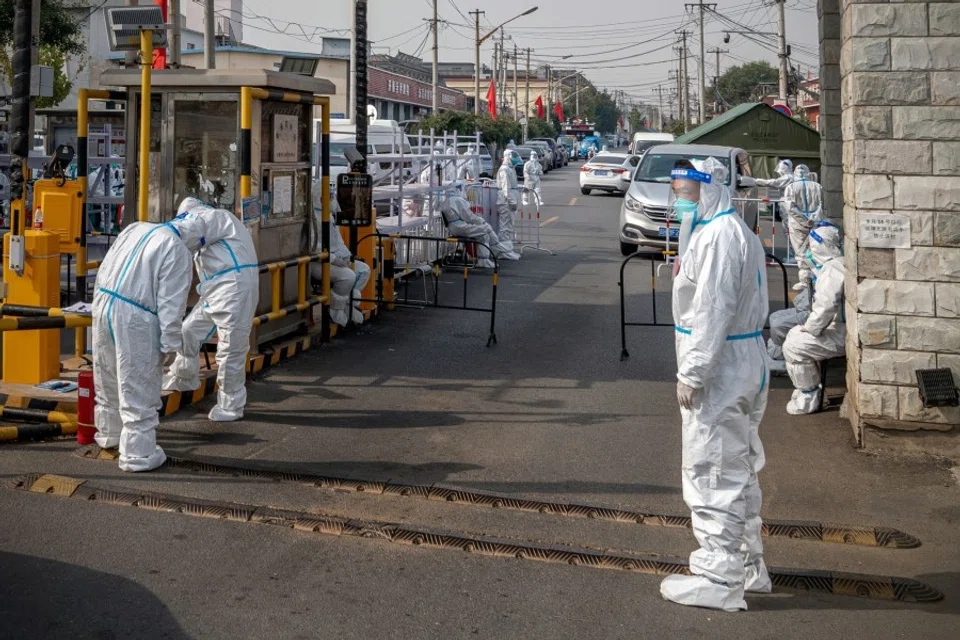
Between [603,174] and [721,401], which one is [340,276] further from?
[603,174]

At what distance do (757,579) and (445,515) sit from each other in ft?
6.34

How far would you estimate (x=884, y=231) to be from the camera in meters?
8.24

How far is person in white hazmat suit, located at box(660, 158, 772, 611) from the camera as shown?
5367 mm

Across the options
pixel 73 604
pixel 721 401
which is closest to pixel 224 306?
pixel 73 604

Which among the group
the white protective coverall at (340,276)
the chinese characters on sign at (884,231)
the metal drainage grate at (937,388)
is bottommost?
the metal drainage grate at (937,388)

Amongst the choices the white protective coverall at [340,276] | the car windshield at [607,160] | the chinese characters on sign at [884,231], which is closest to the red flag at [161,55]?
the white protective coverall at [340,276]

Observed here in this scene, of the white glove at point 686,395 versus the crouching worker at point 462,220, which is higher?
the crouching worker at point 462,220

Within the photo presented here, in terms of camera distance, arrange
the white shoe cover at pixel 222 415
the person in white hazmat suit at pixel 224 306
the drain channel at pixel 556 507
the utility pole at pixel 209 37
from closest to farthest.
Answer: the drain channel at pixel 556 507
the person in white hazmat suit at pixel 224 306
the white shoe cover at pixel 222 415
the utility pole at pixel 209 37

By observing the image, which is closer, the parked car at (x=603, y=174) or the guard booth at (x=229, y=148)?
the guard booth at (x=229, y=148)

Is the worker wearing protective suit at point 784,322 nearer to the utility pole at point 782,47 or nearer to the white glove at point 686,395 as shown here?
the white glove at point 686,395

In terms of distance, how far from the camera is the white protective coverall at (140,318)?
7320 mm

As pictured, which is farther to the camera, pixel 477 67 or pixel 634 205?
pixel 477 67

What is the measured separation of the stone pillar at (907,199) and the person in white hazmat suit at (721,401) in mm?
3096

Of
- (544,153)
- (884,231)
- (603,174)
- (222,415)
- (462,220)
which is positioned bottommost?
(222,415)
